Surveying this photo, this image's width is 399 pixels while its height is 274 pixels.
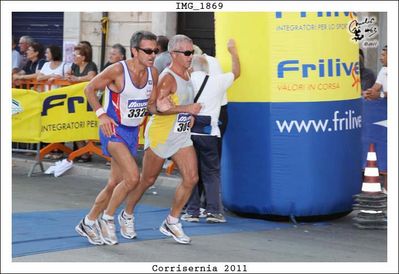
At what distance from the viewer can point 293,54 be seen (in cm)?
1078

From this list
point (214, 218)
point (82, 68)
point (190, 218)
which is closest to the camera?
point (214, 218)

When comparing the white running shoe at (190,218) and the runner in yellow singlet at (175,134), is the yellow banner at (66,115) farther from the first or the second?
the runner in yellow singlet at (175,134)

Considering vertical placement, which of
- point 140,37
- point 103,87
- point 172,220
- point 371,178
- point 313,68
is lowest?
point 172,220

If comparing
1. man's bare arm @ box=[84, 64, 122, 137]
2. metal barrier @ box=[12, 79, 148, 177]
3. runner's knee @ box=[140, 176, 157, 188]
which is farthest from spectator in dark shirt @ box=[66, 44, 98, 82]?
man's bare arm @ box=[84, 64, 122, 137]

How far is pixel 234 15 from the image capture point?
436 inches

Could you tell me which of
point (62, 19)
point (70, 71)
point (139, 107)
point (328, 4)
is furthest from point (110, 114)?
point (62, 19)

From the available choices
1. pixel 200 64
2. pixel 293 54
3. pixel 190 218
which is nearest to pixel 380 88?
pixel 293 54

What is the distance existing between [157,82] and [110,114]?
0.56m

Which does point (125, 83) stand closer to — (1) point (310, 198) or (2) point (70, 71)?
(1) point (310, 198)

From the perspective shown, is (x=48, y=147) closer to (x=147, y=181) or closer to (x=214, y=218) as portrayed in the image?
(x=214, y=218)

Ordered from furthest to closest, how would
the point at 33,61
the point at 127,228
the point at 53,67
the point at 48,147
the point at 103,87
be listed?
the point at 33,61, the point at 53,67, the point at 48,147, the point at 127,228, the point at 103,87

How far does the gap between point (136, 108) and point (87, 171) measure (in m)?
5.47

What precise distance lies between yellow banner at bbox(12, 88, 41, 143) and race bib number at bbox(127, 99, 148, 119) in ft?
17.2

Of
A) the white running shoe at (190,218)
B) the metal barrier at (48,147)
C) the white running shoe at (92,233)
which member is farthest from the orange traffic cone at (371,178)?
the metal barrier at (48,147)
